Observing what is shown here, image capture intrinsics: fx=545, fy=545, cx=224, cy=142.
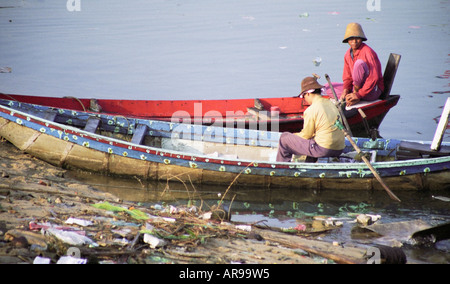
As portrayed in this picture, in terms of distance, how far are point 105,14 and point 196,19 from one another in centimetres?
324

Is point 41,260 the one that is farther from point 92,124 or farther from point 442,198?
point 442,198

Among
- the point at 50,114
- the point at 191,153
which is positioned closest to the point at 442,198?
the point at 191,153

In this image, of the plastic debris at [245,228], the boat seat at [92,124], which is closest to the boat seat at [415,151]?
the plastic debris at [245,228]

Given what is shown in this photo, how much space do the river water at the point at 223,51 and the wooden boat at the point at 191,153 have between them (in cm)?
25

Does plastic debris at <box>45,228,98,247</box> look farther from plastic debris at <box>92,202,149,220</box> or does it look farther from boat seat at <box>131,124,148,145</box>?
boat seat at <box>131,124,148,145</box>

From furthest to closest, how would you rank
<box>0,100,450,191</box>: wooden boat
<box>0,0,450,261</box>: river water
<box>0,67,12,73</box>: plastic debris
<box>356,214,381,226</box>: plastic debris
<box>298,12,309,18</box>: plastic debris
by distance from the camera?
1. <box>298,12,309,18</box>: plastic debris
2. <box>0,67,12,73</box>: plastic debris
3. <box>0,0,450,261</box>: river water
4. <box>0,100,450,191</box>: wooden boat
5. <box>356,214,381,226</box>: plastic debris

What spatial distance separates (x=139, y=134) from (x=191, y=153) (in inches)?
38.9

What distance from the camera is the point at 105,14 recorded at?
61.2 ft

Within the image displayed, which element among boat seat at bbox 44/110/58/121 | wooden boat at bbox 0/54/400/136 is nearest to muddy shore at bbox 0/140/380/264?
boat seat at bbox 44/110/58/121

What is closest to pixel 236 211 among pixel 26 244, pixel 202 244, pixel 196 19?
pixel 202 244

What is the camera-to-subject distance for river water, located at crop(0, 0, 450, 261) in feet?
36.7

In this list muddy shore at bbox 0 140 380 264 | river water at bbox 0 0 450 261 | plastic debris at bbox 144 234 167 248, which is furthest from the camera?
river water at bbox 0 0 450 261

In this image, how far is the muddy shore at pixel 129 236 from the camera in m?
4.71

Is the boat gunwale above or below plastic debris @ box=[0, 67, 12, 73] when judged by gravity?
below
